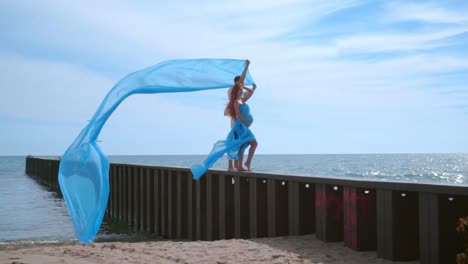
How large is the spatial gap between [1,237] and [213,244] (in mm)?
11183

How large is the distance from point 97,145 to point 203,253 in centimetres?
325

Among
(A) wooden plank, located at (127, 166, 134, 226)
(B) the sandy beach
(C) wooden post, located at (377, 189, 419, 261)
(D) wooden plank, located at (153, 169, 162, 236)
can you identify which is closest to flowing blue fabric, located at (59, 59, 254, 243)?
(B) the sandy beach

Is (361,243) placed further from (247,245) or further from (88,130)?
(88,130)

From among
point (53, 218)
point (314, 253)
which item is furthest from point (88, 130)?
point (53, 218)

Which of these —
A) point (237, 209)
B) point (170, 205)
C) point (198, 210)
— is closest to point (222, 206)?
point (237, 209)

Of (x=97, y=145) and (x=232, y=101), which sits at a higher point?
(x=232, y=101)

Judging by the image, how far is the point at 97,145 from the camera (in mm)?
9977

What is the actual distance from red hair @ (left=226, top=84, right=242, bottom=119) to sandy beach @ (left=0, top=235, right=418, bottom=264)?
3253mm

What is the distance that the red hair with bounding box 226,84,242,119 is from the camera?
1093cm

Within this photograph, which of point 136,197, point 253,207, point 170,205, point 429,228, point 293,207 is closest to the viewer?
point 429,228

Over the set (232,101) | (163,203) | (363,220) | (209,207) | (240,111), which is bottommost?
(163,203)

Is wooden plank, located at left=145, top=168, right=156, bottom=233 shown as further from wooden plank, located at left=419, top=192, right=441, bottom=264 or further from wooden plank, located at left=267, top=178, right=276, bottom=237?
wooden plank, located at left=419, top=192, right=441, bottom=264

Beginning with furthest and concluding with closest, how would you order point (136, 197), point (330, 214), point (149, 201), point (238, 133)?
point (136, 197) < point (149, 201) < point (238, 133) < point (330, 214)

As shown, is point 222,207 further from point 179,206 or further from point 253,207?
point 179,206
